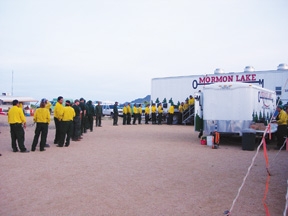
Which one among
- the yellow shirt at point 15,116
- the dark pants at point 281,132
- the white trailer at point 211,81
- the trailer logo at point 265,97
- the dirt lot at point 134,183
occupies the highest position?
the white trailer at point 211,81

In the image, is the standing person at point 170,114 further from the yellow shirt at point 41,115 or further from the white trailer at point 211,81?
the yellow shirt at point 41,115

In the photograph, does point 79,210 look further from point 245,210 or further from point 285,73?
point 285,73

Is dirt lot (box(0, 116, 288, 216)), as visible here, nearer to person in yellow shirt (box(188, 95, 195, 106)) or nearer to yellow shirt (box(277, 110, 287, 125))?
yellow shirt (box(277, 110, 287, 125))

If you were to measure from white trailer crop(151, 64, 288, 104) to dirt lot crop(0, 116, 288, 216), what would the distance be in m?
10.9

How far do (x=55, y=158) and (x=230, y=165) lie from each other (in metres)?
4.97

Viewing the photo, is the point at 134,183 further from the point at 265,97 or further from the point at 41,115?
the point at 265,97

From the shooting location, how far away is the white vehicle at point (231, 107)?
12.5 metres

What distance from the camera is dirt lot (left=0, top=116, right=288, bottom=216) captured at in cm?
500

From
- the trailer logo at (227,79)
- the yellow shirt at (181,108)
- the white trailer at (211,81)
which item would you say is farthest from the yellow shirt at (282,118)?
the yellow shirt at (181,108)

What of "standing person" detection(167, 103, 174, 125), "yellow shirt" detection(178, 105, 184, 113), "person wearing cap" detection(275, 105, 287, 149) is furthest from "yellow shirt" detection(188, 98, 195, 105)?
"person wearing cap" detection(275, 105, 287, 149)

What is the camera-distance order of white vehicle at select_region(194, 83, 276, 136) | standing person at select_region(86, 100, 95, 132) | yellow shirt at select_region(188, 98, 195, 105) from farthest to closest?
yellow shirt at select_region(188, 98, 195, 105) < standing person at select_region(86, 100, 95, 132) < white vehicle at select_region(194, 83, 276, 136)

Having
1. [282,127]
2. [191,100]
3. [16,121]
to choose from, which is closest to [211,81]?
[191,100]

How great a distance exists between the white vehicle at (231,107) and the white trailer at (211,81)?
7.45m

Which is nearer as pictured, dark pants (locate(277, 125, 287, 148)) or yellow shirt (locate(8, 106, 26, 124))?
yellow shirt (locate(8, 106, 26, 124))
